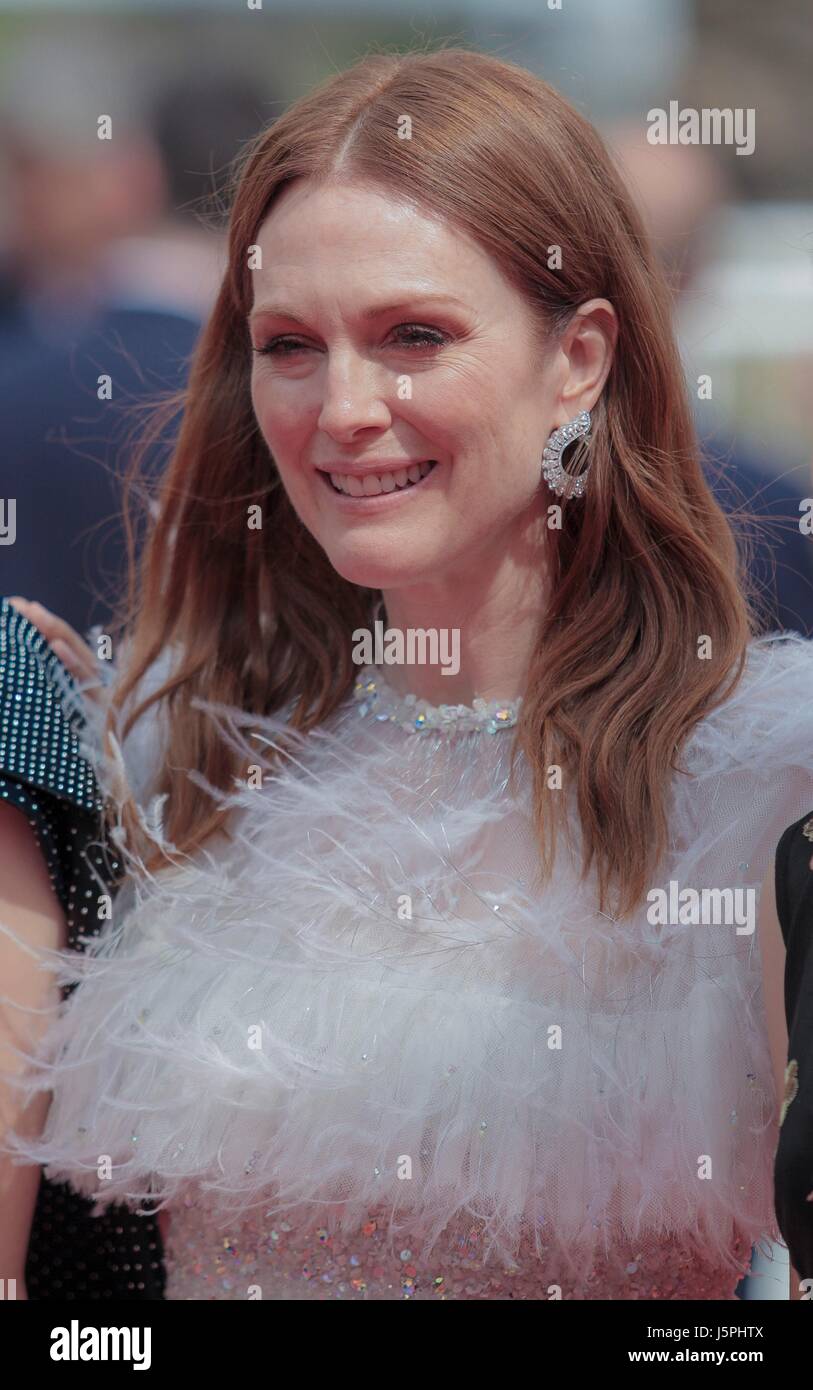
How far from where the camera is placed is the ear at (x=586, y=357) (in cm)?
182

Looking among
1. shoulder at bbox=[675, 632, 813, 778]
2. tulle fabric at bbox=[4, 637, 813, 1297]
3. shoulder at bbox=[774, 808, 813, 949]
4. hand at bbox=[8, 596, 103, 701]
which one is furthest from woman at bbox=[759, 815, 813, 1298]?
hand at bbox=[8, 596, 103, 701]

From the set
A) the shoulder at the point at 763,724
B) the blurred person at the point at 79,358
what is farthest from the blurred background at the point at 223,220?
the shoulder at the point at 763,724

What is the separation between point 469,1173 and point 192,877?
0.48 meters

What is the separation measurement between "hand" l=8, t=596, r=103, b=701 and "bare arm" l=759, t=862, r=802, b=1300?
3.14ft

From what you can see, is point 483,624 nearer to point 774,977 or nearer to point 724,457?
point 774,977

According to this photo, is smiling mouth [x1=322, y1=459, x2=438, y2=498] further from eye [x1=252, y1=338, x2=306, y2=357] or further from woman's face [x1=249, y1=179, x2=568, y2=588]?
eye [x1=252, y1=338, x2=306, y2=357]

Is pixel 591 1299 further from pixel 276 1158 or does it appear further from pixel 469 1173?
pixel 276 1158

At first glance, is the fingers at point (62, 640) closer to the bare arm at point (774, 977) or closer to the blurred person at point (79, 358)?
the blurred person at point (79, 358)

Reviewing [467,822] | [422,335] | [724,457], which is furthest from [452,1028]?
[724,457]

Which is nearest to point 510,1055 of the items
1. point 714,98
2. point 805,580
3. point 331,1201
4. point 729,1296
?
point 331,1201

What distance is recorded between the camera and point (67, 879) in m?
1.89

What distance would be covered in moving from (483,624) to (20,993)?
0.66 m

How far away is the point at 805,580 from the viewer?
8.61 ft

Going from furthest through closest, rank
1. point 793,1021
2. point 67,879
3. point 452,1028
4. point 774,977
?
point 67,879
point 452,1028
point 774,977
point 793,1021
